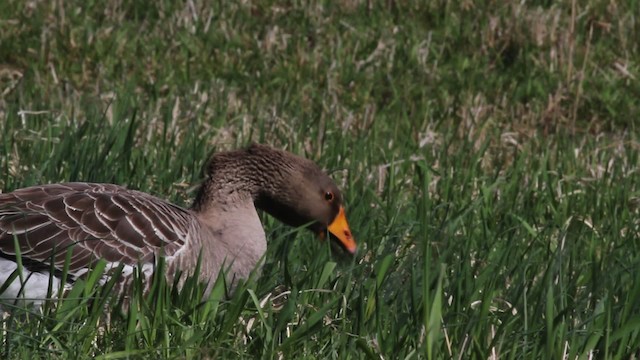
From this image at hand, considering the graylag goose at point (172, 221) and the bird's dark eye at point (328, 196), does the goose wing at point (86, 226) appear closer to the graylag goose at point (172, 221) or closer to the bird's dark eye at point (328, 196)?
the graylag goose at point (172, 221)

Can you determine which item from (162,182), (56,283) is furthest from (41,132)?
(56,283)

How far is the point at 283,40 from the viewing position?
9227 mm

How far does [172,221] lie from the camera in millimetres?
4789

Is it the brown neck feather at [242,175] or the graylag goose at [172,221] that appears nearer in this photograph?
the graylag goose at [172,221]

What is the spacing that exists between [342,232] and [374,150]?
6.64ft

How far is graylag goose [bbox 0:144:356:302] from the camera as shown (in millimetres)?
4570

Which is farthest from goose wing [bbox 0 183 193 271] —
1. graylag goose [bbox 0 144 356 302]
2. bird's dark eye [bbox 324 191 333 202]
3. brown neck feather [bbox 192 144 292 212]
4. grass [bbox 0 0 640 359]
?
bird's dark eye [bbox 324 191 333 202]

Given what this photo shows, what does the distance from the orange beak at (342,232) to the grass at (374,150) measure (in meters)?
0.08

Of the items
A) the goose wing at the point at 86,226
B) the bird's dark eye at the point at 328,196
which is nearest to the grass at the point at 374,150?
the bird's dark eye at the point at 328,196

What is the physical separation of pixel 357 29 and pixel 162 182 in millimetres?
3795

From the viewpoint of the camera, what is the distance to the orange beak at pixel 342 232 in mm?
5133

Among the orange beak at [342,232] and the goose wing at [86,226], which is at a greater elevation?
the goose wing at [86,226]

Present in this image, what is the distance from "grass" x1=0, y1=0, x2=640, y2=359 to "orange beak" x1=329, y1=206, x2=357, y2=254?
0.25 ft

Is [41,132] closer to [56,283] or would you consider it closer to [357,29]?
[56,283]
